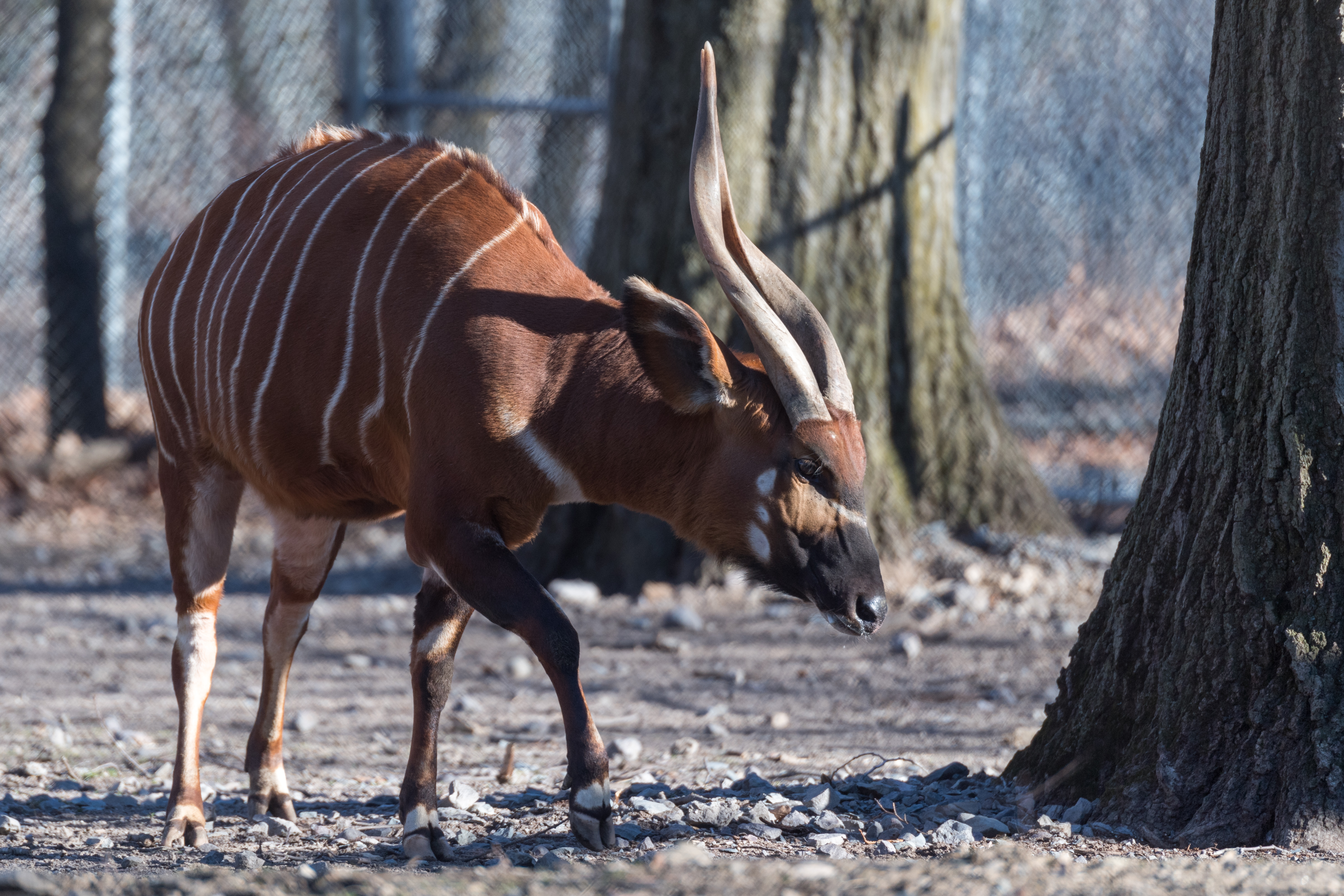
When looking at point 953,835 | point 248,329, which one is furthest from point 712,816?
point 248,329

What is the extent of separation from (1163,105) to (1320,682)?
5.28m

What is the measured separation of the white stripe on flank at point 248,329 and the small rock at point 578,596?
2523 millimetres

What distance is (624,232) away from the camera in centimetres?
611

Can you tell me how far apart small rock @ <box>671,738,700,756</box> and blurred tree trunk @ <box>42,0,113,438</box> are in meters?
5.65

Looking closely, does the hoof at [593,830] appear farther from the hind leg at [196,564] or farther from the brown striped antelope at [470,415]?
the hind leg at [196,564]

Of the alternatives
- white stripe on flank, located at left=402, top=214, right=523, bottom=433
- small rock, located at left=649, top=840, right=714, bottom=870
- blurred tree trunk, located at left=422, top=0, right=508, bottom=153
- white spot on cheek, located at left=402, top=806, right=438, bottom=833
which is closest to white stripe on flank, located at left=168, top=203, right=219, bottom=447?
white stripe on flank, located at left=402, top=214, right=523, bottom=433

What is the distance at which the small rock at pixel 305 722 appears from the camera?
4.63m

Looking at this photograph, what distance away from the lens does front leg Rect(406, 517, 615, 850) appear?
289 cm

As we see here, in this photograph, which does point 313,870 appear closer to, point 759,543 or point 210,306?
point 759,543

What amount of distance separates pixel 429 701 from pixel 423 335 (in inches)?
34.9

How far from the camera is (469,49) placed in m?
8.71

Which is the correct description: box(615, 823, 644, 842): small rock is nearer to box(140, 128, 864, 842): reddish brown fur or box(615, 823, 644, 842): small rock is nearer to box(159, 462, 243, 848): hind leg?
box(140, 128, 864, 842): reddish brown fur

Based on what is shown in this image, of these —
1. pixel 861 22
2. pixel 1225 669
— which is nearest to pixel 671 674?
pixel 1225 669

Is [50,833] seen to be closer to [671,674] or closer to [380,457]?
[380,457]
